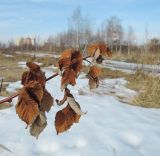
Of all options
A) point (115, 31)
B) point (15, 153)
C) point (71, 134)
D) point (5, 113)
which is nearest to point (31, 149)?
point (15, 153)

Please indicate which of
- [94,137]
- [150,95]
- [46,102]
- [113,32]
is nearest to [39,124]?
[46,102]

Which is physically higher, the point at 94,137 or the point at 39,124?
the point at 39,124

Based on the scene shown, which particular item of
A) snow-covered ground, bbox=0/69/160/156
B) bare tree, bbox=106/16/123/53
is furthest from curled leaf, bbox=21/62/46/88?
bare tree, bbox=106/16/123/53

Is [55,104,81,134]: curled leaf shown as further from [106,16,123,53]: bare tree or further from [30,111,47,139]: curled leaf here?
[106,16,123,53]: bare tree

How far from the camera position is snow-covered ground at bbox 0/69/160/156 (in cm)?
380

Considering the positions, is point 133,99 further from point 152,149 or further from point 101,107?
point 152,149

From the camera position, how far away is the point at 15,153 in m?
3.64

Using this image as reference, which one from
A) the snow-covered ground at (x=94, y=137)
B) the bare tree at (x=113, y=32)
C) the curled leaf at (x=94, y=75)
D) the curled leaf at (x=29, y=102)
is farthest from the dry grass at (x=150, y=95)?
the bare tree at (x=113, y=32)

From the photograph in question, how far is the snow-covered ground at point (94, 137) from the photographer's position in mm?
3797

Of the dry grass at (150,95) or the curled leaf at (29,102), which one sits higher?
the curled leaf at (29,102)

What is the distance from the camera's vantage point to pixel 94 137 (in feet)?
14.1

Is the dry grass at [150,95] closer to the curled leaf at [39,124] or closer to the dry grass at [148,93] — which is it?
the dry grass at [148,93]

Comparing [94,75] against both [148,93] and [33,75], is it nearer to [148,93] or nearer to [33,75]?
[33,75]

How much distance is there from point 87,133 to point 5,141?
91cm
